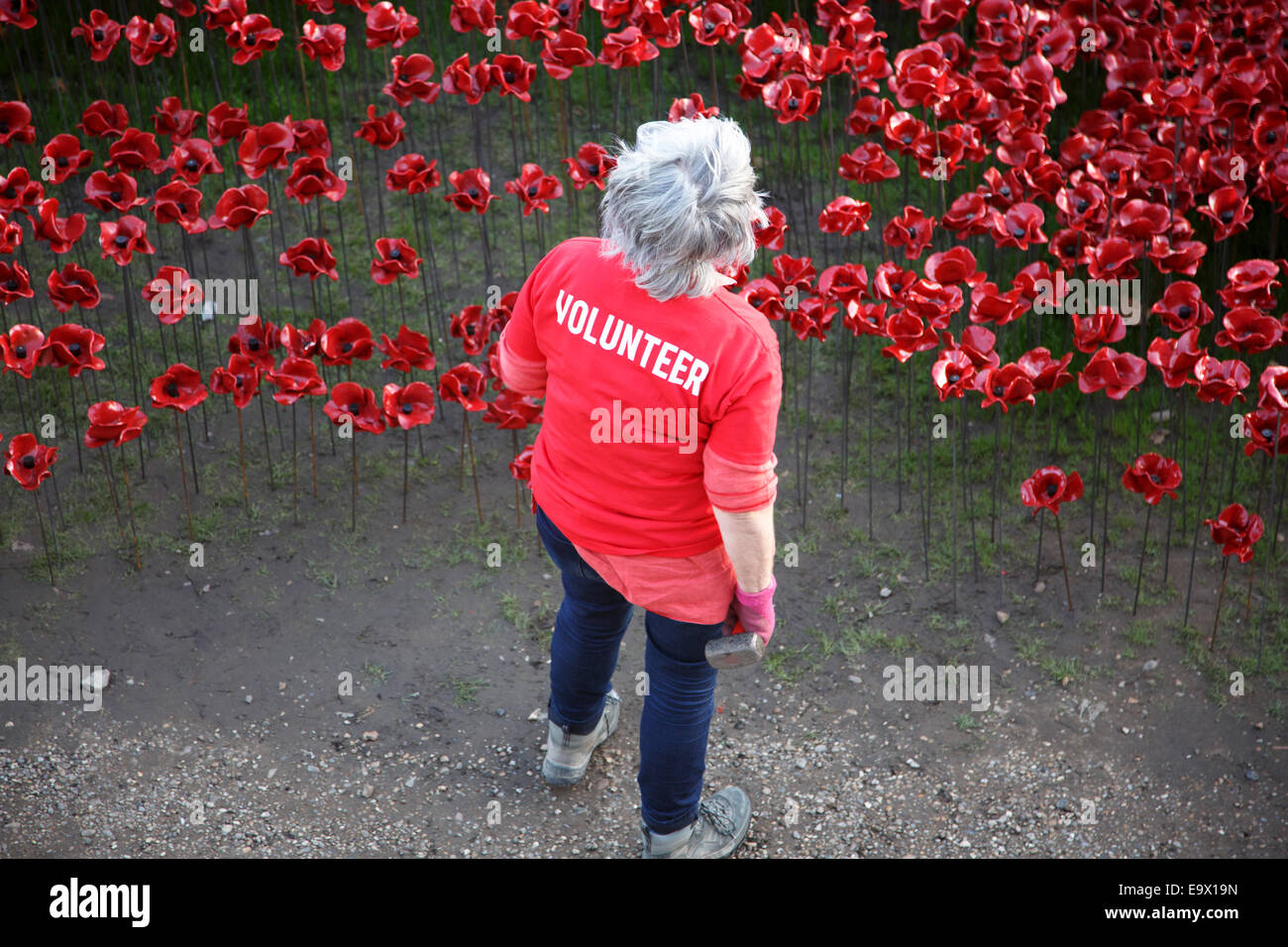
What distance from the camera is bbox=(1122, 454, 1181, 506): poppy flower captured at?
4148 millimetres


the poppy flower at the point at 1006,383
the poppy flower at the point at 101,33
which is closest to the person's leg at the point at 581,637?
the poppy flower at the point at 1006,383

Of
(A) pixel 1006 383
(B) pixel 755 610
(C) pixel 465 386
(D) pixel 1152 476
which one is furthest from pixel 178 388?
(D) pixel 1152 476

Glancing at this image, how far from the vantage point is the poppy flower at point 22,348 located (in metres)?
4.11

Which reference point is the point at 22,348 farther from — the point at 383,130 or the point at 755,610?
the point at 755,610

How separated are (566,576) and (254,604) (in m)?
1.81

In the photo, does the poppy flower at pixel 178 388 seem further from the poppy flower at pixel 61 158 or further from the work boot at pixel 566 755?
the work boot at pixel 566 755

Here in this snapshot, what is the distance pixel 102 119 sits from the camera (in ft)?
16.0

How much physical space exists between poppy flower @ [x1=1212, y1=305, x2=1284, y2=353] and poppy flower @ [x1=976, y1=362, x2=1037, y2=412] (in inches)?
25.4

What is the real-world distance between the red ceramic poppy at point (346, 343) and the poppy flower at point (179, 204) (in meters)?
0.62

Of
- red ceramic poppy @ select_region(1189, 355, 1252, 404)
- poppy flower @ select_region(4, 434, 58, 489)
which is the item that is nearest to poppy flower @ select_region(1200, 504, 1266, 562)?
red ceramic poppy @ select_region(1189, 355, 1252, 404)

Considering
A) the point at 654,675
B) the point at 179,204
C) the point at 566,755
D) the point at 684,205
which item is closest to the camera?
the point at 684,205

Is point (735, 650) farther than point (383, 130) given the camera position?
No

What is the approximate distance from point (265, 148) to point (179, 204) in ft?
1.42

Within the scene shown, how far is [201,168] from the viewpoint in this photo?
4.61m
